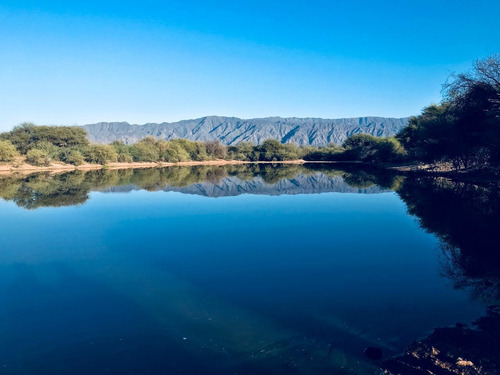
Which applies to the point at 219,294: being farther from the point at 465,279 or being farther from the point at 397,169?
the point at 397,169

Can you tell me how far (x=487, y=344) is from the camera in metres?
7.12

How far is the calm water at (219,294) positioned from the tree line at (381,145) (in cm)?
1657

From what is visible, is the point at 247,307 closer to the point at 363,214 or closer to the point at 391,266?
the point at 391,266

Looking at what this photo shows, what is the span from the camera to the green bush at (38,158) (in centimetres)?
7519

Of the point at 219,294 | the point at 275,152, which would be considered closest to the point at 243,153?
the point at 275,152

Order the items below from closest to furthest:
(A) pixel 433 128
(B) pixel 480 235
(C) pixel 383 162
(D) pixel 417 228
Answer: (B) pixel 480 235
(D) pixel 417 228
(A) pixel 433 128
(C) pixel 383 162

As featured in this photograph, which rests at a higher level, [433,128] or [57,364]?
[433,128]

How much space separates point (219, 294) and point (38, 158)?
81837 millimetres

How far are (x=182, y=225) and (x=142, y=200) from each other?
12.3 m

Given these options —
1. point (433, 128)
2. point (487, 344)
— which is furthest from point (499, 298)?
point (433, 128)

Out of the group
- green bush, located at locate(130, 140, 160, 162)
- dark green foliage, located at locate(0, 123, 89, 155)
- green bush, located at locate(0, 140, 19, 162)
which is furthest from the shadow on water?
dark green foliage, located at locate(0, 123, 89, 155)

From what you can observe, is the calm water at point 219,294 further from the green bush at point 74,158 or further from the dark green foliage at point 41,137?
the dark green foliage at point 41,137

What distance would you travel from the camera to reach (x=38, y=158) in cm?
7512

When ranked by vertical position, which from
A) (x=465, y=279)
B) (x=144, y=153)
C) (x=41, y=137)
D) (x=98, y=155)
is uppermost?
(x=41, y=137)
